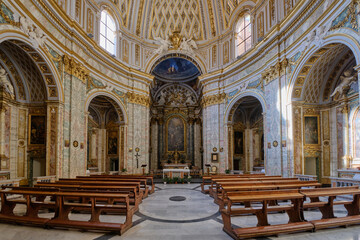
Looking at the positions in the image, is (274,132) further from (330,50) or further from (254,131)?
(254,131)

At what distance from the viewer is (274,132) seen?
39.4 ft

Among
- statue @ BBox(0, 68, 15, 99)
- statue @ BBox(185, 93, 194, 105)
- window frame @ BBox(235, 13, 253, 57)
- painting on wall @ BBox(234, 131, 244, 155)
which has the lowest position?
painting on wall @ BBox(234, 131, 244, 155)

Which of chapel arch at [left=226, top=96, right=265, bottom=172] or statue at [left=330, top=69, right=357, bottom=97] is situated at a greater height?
statue at [left=330, top=69, right=357, bottom=97]

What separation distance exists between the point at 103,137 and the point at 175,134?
8404 millimetres

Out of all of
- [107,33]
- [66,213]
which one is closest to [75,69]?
[107,33]

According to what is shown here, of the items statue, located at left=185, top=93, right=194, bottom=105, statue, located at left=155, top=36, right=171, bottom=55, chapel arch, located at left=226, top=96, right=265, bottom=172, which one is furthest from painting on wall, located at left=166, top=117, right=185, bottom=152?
statue, located at left=155, top=36, right=171, bottom=55

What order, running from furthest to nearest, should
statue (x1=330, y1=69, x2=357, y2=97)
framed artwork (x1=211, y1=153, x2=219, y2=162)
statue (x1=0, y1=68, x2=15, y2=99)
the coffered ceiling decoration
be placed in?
1. the coffered ceiling decoration
2. framed artwork (x1=211, y1=153, x2=219, y2=162)
3. statue (x1=330, y1=69, x2=357, y2=97)
4. statue (x1=0, y1=68, x2=15, y2=99)

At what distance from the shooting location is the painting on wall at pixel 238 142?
19.6 meters

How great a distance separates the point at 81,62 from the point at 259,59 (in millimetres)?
11249

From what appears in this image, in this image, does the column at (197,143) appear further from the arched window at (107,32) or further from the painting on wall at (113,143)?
the arched window at (107,32)

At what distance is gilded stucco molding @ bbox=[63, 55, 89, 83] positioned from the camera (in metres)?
11.2

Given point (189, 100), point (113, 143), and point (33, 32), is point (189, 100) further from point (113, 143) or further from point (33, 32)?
point (33, 32)

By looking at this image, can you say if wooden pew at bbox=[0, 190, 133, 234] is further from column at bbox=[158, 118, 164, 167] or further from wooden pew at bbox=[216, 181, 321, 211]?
column at bbox=[158, 118, 164, 167]

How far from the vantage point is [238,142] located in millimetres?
19703
